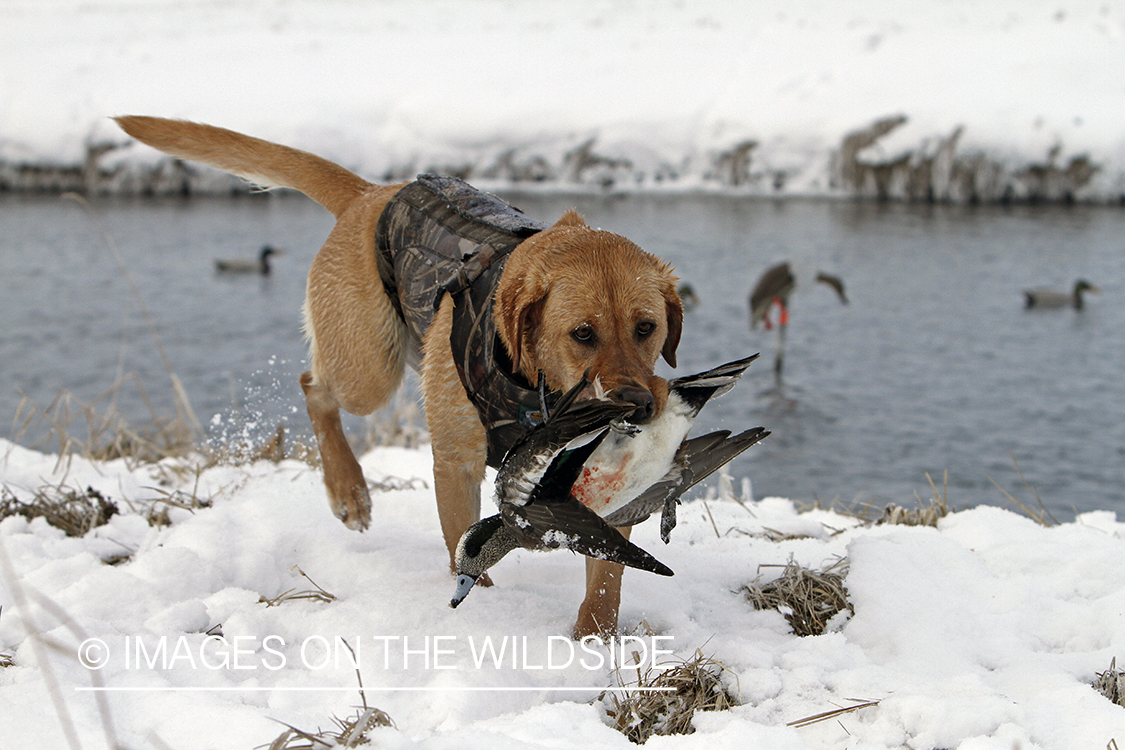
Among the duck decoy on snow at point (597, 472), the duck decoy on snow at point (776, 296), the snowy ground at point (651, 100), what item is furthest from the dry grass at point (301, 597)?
the snowy ground at point (651, 100)

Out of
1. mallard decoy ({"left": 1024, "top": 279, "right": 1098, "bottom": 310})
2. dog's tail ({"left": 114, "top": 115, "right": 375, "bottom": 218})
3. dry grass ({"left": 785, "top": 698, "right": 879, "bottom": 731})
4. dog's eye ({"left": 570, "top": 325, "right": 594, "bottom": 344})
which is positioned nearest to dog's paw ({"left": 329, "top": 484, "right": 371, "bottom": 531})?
dog's tail ({"left": 114, "top": 115, "right": 375, "bottom": 218})

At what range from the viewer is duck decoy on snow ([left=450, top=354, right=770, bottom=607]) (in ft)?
7.18

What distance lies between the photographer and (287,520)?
11.9 feet

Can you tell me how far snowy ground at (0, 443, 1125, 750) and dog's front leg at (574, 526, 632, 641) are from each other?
10cm

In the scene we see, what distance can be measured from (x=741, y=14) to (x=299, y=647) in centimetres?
4320

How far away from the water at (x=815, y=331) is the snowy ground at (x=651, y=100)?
201 centimetres

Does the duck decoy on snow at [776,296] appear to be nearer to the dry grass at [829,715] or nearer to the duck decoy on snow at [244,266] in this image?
the duck decoy on snow at [244,266]

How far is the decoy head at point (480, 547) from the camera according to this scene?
2.49m

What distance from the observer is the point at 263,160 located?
3.85m

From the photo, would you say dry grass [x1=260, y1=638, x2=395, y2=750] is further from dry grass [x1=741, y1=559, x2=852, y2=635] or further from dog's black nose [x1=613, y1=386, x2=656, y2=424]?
dry grass [x1=741, y1=559, x2=852, y2=635]

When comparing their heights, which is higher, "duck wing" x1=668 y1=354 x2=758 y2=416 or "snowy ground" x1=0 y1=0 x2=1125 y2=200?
"snowy ground" x1=0 y1=0 x2=1125 y2=200

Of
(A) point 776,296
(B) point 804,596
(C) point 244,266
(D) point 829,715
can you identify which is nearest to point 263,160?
(B) point 804,596

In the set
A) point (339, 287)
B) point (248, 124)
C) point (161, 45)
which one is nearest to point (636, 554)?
point (339, 287)

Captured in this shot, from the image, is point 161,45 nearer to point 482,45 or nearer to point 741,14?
point 482,45
